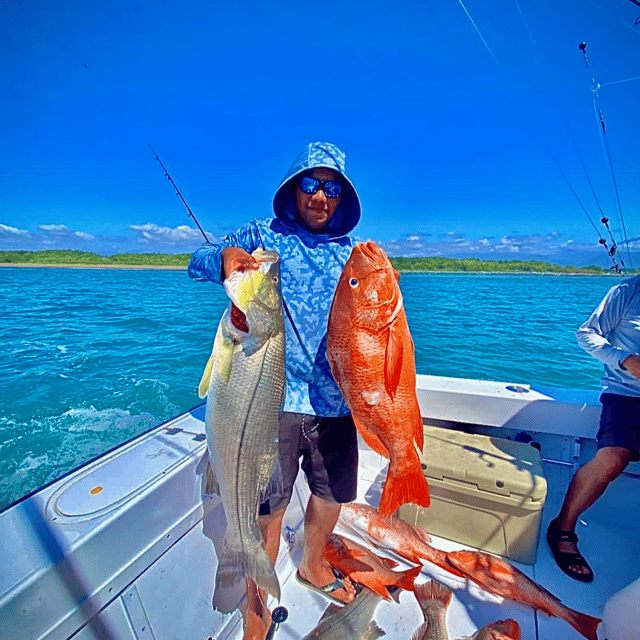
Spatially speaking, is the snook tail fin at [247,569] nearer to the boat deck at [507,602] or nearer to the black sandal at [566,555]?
the boat deck at [507,602]

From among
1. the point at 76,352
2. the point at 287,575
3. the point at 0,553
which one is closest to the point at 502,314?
the point at 76,352

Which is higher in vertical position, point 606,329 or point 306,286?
point 306,286

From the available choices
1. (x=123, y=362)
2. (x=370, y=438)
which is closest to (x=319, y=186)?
(x=370, y=438)

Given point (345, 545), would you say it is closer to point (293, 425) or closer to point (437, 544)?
point (437, 544)

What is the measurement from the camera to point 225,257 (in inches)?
59.9

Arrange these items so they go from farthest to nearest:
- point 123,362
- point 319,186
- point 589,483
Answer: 1. point 123,362
2. point 589,483
3. point 319,186

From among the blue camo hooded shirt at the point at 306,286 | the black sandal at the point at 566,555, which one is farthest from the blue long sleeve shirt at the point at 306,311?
the black sandal at the point at 566,555

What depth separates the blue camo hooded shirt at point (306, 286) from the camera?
6.00 feet

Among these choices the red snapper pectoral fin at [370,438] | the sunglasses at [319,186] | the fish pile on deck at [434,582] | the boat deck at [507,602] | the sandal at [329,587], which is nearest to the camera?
→ the red snapper pectoral fin at [370,438]

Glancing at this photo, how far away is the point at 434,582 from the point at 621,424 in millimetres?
1574

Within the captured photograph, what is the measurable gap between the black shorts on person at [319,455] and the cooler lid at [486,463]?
78 cm

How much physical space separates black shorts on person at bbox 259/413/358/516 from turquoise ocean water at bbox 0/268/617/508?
13.6 ft

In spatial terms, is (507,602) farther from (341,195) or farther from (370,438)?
(341,195)

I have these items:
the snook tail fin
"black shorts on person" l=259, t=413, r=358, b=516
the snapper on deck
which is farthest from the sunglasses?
the snook tail fin
